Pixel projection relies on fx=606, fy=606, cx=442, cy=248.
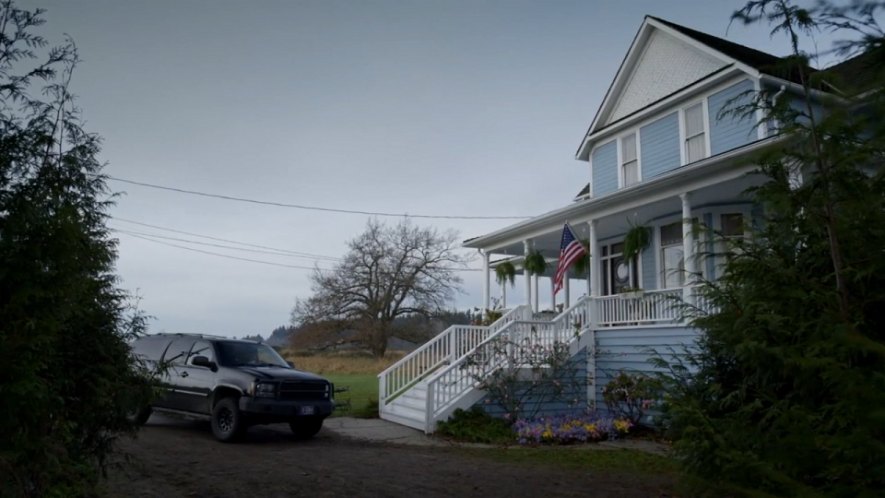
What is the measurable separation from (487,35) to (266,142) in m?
6.36

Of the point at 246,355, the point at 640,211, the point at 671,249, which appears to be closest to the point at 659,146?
the point at 640,211

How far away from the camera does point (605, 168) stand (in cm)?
1864

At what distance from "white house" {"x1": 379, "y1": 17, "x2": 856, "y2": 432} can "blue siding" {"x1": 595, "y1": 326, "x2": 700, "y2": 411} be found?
24mm

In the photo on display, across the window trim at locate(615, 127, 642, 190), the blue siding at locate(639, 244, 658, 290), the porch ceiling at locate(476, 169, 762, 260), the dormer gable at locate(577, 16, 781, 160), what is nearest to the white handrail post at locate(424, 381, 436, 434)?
the porch ceiling at locate(476, 169, 762, 260)

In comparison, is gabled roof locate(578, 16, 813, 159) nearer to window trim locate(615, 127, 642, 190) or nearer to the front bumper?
window trim locate(615, 127, 642, 190)

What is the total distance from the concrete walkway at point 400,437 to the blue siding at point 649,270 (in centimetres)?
561

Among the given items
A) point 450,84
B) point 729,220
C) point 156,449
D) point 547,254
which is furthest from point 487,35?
point 156,449

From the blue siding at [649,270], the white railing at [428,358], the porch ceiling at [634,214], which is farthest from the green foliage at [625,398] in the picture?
the blue siding at [649,270]

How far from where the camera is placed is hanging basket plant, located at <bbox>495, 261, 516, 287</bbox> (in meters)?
20.4

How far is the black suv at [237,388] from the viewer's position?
1059cm

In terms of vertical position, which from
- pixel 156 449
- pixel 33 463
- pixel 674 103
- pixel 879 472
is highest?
pixel 674 103

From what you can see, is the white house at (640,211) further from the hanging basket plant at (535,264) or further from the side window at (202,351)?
the side window at (202,351)

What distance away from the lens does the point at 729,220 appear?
13930 millimetres

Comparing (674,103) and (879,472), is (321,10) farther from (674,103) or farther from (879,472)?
(879,472)
